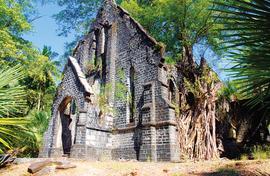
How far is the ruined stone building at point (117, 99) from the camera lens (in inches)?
572

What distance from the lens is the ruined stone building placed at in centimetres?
1454

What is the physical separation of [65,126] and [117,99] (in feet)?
15.9

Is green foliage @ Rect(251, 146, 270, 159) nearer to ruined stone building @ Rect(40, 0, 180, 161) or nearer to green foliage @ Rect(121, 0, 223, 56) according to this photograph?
ruined stone building @ Rect(40, 0, 180, 161)

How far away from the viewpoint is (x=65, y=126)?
64.5ft

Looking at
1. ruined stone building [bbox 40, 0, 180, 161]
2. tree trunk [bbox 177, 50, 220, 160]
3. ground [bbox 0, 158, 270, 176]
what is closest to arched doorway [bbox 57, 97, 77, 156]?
ruined stone building [bbox 40, 0, 180, 161]

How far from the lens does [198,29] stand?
59.6 ft

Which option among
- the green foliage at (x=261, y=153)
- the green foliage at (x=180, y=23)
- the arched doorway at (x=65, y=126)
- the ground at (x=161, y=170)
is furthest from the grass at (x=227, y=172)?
the arched doorway at (x=65, y=126)

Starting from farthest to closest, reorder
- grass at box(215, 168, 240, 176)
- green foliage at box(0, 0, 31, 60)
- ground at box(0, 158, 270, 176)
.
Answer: green foliage at box(0, 0, 31, 60), ground at box(0, 158, 270, 176), grass at box(215, 168, 240, 176)

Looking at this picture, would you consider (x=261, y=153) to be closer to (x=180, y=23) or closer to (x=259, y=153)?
(x=259, y=153)

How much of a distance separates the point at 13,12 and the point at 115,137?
12.2 meters

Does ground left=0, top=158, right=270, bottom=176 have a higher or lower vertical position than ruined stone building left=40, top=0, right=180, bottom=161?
lower

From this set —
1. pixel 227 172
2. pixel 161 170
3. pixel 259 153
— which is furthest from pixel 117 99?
pixel 227 172

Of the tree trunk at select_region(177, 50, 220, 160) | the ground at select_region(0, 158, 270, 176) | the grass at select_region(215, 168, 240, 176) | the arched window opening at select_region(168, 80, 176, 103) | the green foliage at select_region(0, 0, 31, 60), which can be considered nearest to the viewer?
the grass at select_region(215, 168, 240, 176)

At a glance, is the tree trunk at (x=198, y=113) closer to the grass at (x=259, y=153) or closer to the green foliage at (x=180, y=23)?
the green foliage at (x=180, y=23)
